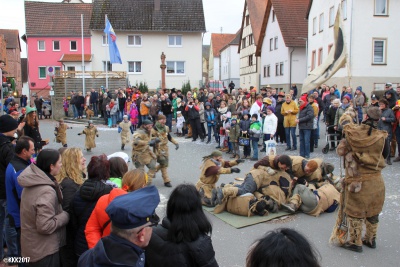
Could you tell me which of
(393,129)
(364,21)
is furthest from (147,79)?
(393,129)

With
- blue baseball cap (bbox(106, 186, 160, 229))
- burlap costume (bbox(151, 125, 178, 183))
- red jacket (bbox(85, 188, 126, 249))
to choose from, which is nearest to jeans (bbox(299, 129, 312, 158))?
burlap costume (bbox(151, 125, 178, 183))

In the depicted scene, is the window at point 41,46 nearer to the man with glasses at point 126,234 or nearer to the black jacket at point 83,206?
the black jacket at point 83,206

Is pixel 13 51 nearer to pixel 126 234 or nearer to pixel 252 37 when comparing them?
pixel 252 37

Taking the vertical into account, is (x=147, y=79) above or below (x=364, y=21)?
below

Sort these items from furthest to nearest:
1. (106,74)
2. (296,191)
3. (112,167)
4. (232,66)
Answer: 1. (232,66)
2. (106,74)
3. (296,191)
4. (112,167)

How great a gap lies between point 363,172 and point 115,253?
4396 mm

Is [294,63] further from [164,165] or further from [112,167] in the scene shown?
[112,167]

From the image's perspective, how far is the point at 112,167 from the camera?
15.5 ft

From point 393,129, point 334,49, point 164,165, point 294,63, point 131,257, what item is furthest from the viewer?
point 294,63

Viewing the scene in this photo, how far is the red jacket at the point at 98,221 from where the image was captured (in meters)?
3.52

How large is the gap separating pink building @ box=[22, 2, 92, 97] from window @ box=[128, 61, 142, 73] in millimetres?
9113

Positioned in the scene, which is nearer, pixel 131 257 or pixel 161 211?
pixel 131 257

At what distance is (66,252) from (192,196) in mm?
1569

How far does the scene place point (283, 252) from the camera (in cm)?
191
